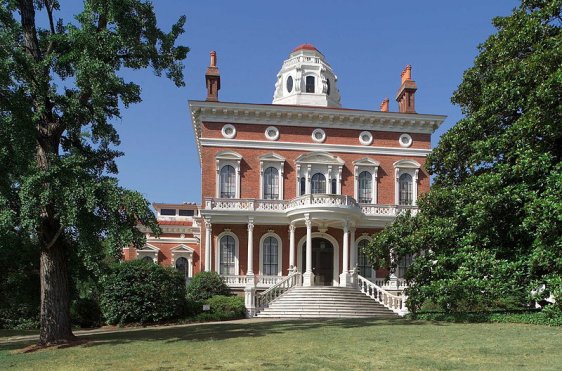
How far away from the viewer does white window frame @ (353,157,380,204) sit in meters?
32.0

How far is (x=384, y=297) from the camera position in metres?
25.8

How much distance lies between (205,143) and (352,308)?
12.3m

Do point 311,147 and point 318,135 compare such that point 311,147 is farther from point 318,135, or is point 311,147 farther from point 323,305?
point 323,305

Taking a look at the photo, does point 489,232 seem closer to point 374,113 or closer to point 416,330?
point 416,330

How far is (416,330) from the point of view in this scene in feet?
49.7

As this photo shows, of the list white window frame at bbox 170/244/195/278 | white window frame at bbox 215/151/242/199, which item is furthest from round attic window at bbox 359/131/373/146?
white window frame at bbox 170/244/195/278

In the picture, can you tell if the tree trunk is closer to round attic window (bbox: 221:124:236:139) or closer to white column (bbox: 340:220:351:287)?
white column (bbox: 340:220:351:287)

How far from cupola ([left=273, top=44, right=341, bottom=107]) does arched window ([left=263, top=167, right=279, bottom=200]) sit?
20.3 feet

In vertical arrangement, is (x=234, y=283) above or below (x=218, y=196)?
below

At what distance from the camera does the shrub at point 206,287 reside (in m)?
26.0

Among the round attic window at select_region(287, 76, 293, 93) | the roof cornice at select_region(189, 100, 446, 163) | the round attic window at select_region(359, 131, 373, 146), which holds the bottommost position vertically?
the round attic window at select_region(359, 131, 373, 146)

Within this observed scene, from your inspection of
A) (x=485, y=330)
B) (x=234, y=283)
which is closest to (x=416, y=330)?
(x=485, y=330)

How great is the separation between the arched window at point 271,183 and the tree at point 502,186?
1145 cm

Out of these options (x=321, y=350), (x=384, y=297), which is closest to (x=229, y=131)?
(x=384, y=297)
